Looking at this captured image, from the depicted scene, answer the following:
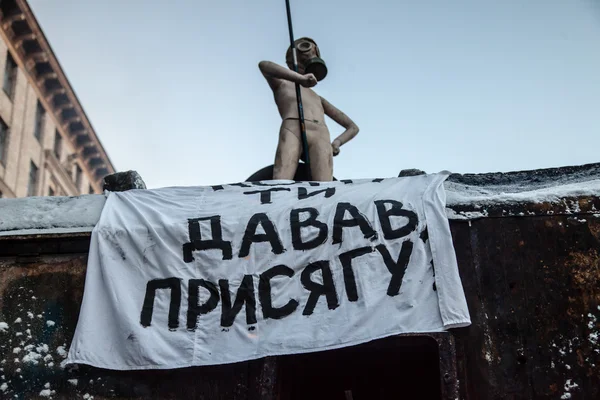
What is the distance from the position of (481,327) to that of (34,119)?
2742cm

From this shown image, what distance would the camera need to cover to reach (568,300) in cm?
538

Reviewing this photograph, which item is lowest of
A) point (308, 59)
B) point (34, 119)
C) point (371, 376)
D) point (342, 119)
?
point (371, 376)

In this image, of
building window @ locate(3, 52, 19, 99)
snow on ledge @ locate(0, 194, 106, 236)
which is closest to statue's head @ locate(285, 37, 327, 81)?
snow on ledge @ locate(0, 194, 106, 236)

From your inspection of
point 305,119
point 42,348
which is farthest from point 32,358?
point 305,119

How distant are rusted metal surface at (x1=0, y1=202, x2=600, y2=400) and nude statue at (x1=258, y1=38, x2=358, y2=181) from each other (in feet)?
7.60

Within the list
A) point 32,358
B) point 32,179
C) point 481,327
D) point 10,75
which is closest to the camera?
point 481,327

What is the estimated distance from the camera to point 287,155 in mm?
7656

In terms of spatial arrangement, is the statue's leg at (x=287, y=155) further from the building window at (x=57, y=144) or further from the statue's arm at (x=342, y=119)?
the building window at (x=57, y=144)

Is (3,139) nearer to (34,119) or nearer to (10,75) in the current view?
(10,75)

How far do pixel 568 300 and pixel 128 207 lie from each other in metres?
3.76

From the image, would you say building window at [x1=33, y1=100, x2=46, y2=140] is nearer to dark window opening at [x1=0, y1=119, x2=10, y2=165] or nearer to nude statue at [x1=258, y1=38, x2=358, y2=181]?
dark window opening at [x1=0, y1=119, x2=10, y2=165]

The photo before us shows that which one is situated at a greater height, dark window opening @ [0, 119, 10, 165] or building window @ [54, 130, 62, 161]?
building window @ [54, 130, 62, 161]

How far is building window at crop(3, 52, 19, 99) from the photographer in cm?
2703

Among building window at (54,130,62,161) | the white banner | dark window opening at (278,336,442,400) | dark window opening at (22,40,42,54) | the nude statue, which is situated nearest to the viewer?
the white banner
